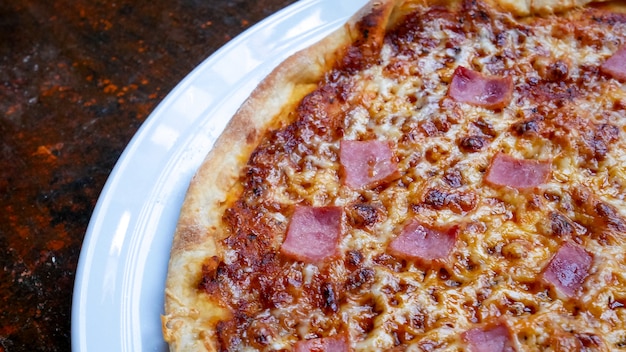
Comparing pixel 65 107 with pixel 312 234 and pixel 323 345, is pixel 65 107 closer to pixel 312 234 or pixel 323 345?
pixel 312 234

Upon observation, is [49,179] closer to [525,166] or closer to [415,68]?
[415,68]

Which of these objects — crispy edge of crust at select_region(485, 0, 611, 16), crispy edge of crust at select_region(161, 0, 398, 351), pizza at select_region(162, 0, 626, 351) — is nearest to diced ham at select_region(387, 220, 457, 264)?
pizza at select_region(162, 0, 626, 351)

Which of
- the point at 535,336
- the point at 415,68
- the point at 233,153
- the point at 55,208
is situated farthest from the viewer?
the point at 55,208

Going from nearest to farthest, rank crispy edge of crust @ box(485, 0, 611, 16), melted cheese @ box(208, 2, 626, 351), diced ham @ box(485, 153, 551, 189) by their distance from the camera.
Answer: melted cheese @ box(208, 2, 626, 351)
diced ham @ box(485, 153, 551, 189)
crispy edge of crust @ box(485, 0, 611, 16)

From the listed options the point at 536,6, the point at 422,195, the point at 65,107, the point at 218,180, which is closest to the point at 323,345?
the point at 422,195

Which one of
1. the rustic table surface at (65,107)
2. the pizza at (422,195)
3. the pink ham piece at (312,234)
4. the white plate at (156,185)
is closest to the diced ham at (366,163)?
the pizza at (422,195)

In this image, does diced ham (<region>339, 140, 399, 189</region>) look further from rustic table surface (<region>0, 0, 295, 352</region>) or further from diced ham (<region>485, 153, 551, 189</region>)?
rustic table surface (<region>0, 0, 295, 352</region>)

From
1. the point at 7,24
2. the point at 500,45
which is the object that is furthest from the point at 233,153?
the point at 7,24
